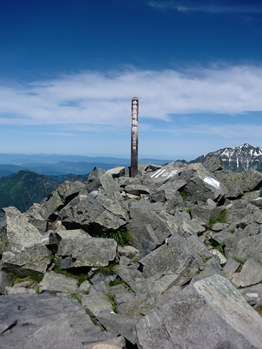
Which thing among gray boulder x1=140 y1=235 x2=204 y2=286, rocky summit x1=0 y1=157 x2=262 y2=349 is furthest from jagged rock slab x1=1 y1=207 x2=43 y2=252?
gray boulder x1=140 y1=235 x2=204 y2=286

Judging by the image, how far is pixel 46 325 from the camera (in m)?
8.55

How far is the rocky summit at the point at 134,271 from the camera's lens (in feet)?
26.6

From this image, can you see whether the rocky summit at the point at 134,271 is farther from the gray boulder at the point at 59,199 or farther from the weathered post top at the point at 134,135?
the weathered post top at the point at 134,135

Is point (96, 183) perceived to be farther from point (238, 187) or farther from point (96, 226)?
point (238, 187)

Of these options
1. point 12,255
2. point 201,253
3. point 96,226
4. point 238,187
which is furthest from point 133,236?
point 238,187

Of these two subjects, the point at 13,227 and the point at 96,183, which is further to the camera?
the point at 96,183

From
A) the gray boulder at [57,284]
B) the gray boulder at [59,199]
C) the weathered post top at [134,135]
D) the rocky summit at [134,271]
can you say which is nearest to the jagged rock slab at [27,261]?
the rocky summit at [134,271]

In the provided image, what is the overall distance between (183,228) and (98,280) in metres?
5.47

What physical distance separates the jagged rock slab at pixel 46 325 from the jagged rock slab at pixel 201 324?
3.85ft

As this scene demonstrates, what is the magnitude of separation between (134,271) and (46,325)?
5.34 metres

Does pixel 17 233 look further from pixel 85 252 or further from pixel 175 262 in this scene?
pixel 175 262

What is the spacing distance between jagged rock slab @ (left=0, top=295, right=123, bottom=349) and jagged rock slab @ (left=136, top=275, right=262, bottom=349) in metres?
1.17

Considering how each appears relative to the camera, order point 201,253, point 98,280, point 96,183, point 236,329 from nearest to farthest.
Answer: point 236,329
point 98,280
point 201,253
point 96,183

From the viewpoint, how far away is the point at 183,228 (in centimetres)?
1683
